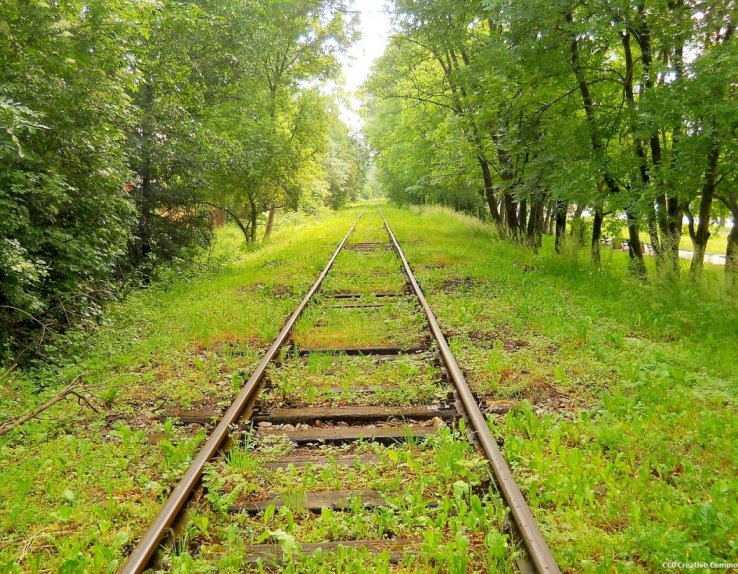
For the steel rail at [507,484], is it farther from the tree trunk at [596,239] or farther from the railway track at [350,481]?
the tree trunk at [596,239]

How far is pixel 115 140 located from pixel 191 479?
23.6 feet

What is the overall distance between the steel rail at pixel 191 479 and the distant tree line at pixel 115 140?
2.76 meters

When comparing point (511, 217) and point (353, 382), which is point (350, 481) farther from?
point (511, 217)

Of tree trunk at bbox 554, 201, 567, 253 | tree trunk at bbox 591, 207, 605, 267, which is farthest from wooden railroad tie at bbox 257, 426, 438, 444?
tree trunk at bbox 554, 201, 567, 253

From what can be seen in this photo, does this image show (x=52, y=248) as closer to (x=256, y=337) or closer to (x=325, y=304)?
(x=256, y=337)

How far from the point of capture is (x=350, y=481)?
11.4 feet

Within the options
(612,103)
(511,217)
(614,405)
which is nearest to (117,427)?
(614,405)

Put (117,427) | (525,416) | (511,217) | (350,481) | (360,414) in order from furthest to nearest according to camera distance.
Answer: (511,217)
(360,414)
(117,427)
(525,416)
(350,481)

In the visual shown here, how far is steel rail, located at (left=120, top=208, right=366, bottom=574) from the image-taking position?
2659 millimetres

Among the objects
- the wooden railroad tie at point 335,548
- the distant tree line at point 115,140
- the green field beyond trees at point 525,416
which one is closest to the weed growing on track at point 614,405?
the green field beyond trees at point 525,416

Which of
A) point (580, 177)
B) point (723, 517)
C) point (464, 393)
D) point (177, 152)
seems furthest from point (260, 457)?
point (177, 152)

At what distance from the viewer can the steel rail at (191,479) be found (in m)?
2.66

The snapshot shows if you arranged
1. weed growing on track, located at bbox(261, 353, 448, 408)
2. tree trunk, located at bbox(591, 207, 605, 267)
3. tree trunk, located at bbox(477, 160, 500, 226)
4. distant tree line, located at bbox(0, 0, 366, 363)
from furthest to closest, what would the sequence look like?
tree trunk, located at bbox(477, 160, 500, 226)
tree trunk, located at bbox(591, 207, 605, 267)
distant tree line, located at bbox(0, 0, 366, 363)
weed growing on track, located at bbox(261, 353, 448, 408)

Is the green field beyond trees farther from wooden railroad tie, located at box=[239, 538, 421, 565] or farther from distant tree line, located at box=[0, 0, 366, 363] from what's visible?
distant tree line, located at box=[0, 0, 366, 363]
